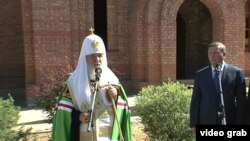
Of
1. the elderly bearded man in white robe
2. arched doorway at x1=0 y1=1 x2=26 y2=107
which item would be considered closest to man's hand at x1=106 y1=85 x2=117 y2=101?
the elderly bearded man in white robe

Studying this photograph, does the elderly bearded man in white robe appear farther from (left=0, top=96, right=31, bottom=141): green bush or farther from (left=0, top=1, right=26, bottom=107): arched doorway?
(left=0, top=1, right=26, bottom=107): arched doorway

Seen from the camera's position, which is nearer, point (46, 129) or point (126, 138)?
point (126, 138)

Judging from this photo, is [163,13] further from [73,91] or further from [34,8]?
[73,91]

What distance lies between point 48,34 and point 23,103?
2.38 metres

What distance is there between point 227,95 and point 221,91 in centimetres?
8

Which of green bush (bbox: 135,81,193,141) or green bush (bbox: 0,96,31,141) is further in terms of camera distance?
green bush (bbox: 135,81,193,141)

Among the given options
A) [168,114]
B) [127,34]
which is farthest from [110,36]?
[168,114]

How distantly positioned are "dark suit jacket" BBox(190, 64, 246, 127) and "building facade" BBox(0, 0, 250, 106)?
7.98 meters

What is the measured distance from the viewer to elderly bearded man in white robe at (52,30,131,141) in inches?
135

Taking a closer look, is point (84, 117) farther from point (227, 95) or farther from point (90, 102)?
point (227, 95)

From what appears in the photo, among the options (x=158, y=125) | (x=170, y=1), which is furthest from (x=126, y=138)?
(x=170, y=1)

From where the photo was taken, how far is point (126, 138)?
12.0 ft

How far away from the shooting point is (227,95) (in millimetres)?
4309

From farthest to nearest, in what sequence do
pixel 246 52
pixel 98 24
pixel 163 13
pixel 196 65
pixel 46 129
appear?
1. pixel 196 65
2. pixel 246 52
3. pixel 98 24
4. pixel 163 13
5. pixel 46 129
